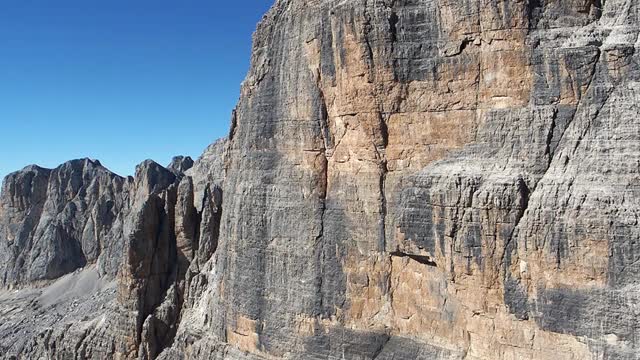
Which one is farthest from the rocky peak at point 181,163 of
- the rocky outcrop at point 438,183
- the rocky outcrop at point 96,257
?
the rocky outcrop at point 438,183

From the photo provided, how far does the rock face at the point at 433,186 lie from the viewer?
22.5 metres

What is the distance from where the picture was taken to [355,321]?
29.7 metres

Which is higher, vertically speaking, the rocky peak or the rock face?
the rocky peak

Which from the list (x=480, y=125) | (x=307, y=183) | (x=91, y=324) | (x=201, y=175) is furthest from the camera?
(x=201, y=175)

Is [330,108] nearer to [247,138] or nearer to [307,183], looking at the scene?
[307,183]

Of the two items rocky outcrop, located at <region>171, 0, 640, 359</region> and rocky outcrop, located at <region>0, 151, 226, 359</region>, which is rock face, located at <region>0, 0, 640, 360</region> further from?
rocky outcrop, located at <region>0, 151, 226, 359</region>

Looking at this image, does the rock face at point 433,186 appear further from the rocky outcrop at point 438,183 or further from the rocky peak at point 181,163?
the rocky peak at point 181,163

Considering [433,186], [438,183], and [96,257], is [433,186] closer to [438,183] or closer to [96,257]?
[438,183]

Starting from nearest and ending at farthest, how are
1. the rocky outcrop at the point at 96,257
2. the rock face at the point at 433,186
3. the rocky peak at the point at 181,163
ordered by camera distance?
the rock face at the point at 433,186
the rocky outcrop at the point at 96,257
the rocky peak at the point at 181,163

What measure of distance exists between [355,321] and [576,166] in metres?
13.5

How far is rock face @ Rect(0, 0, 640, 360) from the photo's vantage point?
73.9 feet

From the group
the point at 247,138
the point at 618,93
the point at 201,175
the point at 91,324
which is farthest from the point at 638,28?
the point at 201,175

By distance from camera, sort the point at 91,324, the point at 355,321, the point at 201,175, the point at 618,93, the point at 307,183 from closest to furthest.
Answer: the point at 618,93, the point at 355,321, the point at 307,183, the point at 91,324, the point at 201,175

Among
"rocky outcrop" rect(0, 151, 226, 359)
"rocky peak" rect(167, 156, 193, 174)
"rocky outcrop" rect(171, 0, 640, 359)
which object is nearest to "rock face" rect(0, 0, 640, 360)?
"rocky outcrop" rect(171, 0, 640, 359)
